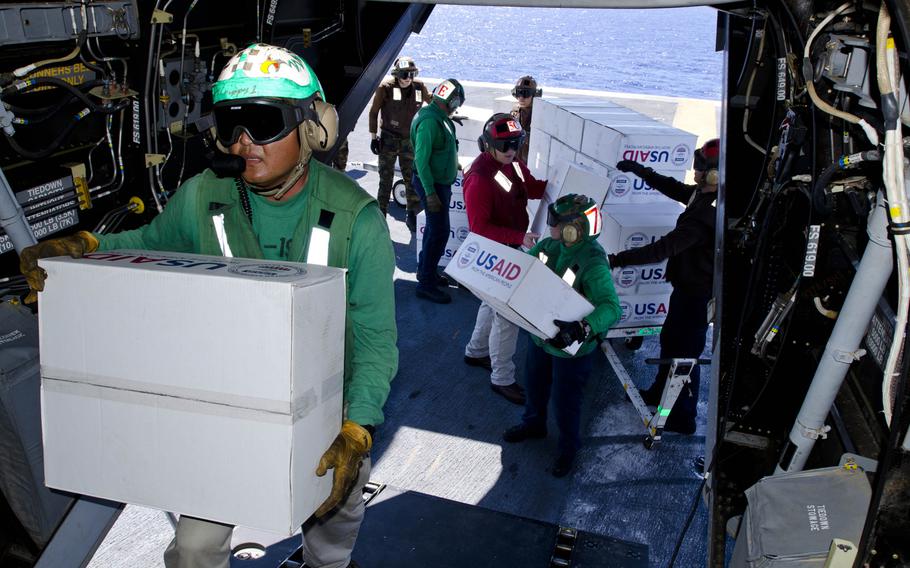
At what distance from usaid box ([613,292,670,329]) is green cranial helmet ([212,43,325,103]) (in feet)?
13.7

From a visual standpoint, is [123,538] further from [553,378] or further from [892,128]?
[892,128]

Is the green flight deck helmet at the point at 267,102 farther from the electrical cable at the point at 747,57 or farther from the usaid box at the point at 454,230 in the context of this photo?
the usaid box at the point at 454,230

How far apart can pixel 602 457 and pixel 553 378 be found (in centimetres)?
75

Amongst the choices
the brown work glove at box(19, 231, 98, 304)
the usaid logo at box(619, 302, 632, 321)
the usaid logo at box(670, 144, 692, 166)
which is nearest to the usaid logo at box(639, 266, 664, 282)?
the usaid logo at box(619, 302, 632, 321)

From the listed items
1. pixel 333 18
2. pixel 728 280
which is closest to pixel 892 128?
pixel 728 280

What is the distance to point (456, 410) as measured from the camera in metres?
5.36

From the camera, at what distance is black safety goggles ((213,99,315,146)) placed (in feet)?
7.86

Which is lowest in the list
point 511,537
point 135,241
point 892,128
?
point 511,537

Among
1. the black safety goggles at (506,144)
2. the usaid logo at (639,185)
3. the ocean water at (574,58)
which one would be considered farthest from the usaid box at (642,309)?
the ocean water at (574,58)

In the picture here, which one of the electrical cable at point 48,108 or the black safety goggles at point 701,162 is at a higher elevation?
the electrical cable at point 48,108

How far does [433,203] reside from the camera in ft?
22.1

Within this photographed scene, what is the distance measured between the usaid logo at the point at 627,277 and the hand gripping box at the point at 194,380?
4.00 metres

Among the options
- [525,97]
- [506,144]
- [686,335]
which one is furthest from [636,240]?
[525,97]

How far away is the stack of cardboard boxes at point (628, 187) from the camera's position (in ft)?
19.0
